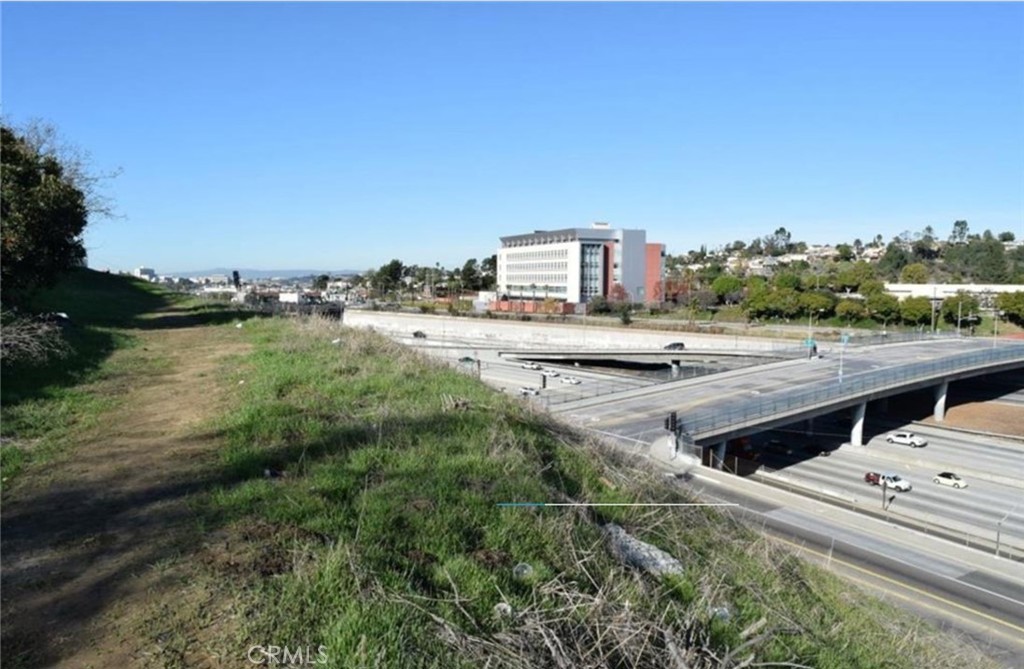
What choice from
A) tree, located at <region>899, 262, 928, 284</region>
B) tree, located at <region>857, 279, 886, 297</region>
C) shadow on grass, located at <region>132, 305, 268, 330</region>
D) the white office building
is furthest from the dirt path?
tree, located at <region>899, 262, 928, 284</region>

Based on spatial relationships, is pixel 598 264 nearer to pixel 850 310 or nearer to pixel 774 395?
pixel 850 310

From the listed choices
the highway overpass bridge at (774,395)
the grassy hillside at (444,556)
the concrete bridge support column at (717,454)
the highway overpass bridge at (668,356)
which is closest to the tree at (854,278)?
the highway overpass bridge at (774,395)

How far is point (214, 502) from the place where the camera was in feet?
19.8

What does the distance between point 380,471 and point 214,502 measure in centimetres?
156

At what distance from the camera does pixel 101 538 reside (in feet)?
17.7

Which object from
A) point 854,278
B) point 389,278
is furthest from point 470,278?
point 854,278

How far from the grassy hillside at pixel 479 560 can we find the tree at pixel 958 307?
8348 centimetres

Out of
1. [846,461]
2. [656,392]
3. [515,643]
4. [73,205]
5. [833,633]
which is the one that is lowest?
[846,461]

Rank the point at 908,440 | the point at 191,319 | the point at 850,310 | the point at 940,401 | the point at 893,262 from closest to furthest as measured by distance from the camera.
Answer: the point at 191,319 → the point at 908,440 → the point at 940,401 → the point at 850,310 → the point at 893,262

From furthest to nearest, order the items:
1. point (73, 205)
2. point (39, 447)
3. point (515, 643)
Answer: point (73, 205) → point (39, 447) → point (515, 643)

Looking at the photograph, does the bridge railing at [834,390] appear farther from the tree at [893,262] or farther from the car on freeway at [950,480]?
the tree at [893,262]

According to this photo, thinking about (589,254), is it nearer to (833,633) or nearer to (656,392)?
(656,392)

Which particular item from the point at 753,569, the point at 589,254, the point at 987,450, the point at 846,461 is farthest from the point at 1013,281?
the point at 753,569

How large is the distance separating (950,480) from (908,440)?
996cm
